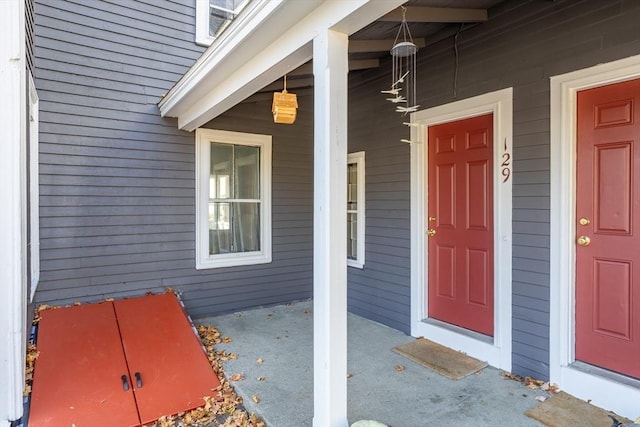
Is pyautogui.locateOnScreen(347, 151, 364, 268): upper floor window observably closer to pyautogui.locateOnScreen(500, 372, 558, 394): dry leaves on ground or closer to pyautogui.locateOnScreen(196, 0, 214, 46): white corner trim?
pyautogui.locateOnScreen(500, 372, 558, 394): dry leaves on ground

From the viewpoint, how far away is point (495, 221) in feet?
9.86

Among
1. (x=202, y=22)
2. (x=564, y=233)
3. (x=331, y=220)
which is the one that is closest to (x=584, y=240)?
(x=564, y=233)

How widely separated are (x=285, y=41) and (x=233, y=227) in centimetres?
278

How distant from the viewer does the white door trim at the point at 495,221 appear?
291 cm

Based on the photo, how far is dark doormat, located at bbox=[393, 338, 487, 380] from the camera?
291 centimetres

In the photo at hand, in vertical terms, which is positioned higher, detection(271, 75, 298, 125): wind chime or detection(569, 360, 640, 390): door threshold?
detection(271, 75, 298, 125): wind chime

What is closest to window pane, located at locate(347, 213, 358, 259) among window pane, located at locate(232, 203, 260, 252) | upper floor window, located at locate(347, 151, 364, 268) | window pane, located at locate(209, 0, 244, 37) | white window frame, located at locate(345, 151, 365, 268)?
upper floor window, located at locate(347, 151, 364, 268)

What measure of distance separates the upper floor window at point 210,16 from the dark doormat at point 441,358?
3.89 meters

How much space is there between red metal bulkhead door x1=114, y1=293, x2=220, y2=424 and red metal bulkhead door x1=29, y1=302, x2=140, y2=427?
0.08 metres

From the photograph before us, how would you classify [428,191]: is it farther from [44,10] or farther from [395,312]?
[44,10]

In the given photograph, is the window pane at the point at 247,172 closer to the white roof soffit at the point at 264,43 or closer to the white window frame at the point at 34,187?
the white roof soffit at the point at 264,43

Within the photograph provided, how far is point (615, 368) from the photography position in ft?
7.91

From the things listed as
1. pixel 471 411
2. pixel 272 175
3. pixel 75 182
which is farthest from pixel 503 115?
pixel 75 182

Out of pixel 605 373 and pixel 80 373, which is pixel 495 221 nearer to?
pixel 605 373
